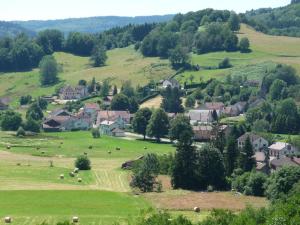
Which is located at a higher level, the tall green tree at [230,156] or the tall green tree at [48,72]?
the tall green tree at [230,156]

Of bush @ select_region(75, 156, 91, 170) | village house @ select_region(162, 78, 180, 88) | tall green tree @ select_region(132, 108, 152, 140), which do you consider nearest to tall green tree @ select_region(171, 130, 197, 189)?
bush @ select_region(75, 156, 91, 170)

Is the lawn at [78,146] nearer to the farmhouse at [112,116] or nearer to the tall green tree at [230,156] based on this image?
the farmhouse at [112,116]

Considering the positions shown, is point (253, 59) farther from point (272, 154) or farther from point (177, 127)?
point (272, 154)

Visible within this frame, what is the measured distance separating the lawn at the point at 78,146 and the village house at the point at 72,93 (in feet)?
136

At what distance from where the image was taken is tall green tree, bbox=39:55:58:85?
172 metres

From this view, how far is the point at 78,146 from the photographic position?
105 m

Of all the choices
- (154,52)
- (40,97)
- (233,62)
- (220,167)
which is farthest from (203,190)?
(154,52)

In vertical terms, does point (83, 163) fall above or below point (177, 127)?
above

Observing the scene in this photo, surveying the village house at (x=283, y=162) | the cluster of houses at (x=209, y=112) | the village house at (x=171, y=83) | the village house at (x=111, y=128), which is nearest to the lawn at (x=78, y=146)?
the village house at (x=111, y=128)

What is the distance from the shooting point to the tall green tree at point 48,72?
172 m

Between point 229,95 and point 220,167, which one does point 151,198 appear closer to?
point 220,167

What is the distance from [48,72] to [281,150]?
279ft

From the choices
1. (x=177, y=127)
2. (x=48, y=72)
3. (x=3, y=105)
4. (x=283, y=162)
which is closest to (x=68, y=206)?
(x=283, y=162)

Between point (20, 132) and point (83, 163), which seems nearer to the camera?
point (83, 163)
